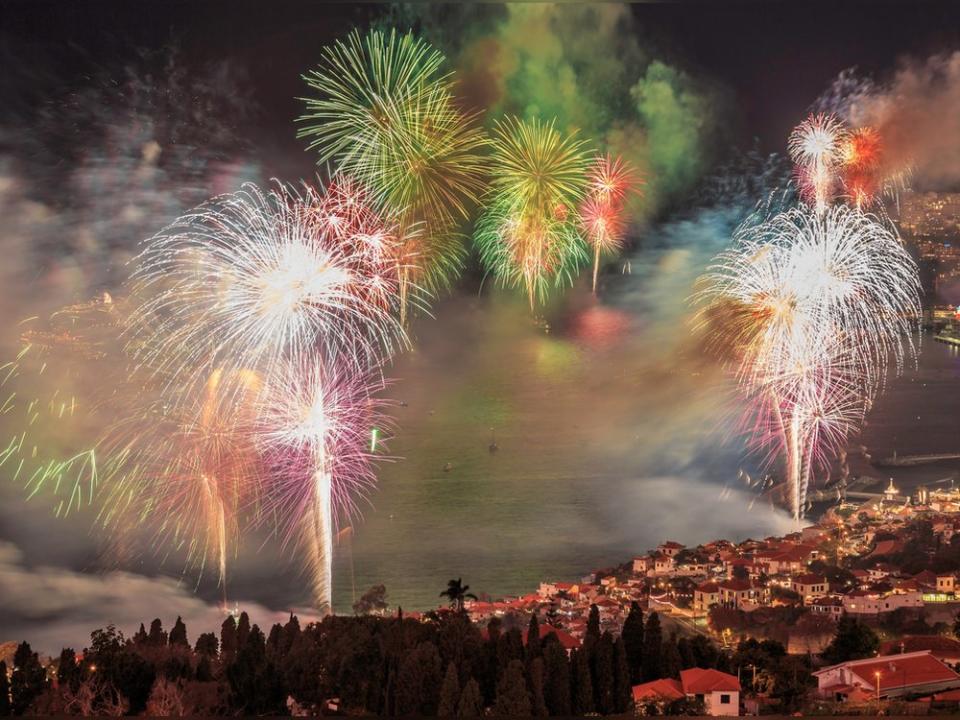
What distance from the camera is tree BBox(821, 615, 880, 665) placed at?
4.93 m

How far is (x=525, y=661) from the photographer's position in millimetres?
4816

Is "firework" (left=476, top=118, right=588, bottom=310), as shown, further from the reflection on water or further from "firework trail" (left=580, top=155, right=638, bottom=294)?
the reflection on water

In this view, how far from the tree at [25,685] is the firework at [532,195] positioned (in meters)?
2.60

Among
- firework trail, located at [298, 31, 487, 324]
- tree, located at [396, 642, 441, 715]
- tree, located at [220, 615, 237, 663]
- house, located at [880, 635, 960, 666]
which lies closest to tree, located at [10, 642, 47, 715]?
tree, located at [220, 615, 237, 663]

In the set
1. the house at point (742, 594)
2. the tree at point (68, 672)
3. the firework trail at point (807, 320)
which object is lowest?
the tree at point (68, 672)

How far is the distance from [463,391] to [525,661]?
1.22 m

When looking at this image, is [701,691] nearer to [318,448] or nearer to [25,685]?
→ [318,448]

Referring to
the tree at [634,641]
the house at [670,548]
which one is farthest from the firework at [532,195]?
the tree at [634,641]

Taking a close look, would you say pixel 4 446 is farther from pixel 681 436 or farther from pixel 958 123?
pixel 958 123

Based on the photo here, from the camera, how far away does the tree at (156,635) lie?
4918mm

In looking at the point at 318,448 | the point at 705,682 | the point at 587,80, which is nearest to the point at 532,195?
the point at 587,80

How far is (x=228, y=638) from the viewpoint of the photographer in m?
4.97

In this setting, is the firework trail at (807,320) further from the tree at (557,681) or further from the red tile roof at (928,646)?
the tree at (557,681)

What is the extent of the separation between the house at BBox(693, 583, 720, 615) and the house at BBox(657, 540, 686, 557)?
7.2 inches
